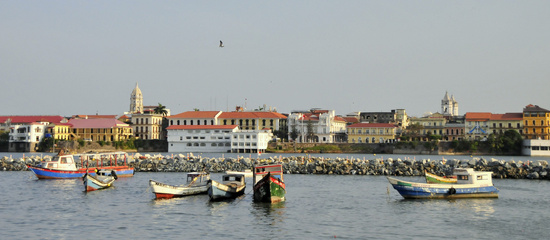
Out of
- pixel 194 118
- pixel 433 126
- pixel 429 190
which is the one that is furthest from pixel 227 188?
pixel 433 126

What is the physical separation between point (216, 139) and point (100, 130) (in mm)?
25551

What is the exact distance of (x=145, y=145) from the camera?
11069 centimetres

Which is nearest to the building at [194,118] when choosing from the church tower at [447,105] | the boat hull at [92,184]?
the boat hull at [92,184]

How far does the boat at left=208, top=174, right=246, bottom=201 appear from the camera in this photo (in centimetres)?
3250

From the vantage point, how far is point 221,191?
108ft

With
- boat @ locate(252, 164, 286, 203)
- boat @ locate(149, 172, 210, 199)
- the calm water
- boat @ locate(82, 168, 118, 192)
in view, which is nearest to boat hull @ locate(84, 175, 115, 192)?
boat @ locate(82, 168, 118, 192)

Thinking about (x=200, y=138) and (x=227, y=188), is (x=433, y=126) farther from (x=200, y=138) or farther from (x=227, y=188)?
(x=227, y=188)

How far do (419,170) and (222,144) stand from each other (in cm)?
5802

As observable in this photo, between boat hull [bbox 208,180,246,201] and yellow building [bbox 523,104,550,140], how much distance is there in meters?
88.0

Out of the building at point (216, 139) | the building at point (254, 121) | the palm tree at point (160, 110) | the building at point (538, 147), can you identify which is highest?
the palm tree at point (160, 110)

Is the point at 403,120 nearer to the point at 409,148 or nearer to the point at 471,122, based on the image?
the point at 471,122

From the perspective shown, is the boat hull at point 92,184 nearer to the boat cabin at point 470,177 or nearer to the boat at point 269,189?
the boat at point 269,189

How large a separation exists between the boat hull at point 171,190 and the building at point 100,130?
270 ft

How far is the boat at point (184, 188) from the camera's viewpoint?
33250mm
